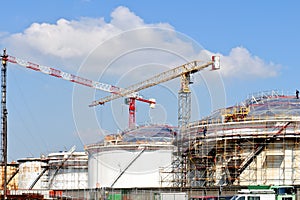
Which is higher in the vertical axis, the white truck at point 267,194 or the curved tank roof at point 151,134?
the curved tank roof at point 151,134

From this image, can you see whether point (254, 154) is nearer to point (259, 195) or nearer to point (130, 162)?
point (259, 195)

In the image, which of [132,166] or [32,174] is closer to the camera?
[132,166]

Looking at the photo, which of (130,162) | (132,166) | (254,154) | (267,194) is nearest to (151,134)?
(130,162)

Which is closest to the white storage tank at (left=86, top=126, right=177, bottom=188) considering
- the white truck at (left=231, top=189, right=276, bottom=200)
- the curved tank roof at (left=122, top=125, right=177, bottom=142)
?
the curved tank roof at (left=122, top=125, right=177, bottom=142)

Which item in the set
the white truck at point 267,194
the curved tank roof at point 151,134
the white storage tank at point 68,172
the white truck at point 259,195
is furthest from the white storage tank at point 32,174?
the white truck at point 259,195

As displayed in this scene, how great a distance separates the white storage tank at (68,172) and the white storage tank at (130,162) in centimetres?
1521

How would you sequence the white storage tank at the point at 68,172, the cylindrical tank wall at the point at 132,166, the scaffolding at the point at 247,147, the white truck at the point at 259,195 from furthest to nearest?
1. the white storage tank at the point at 68,172
2. the cylindrical tank wall at the point at 132,166
3. the scaffolding at the point at 247,147
4. the white truck at the point at 259,195

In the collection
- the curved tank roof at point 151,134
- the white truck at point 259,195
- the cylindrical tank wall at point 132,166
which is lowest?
the white truck at point 259,195

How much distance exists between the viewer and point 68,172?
92375 mm

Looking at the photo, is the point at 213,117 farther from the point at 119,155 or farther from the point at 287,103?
the point at 119,155

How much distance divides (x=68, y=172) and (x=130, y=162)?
73.1 feet

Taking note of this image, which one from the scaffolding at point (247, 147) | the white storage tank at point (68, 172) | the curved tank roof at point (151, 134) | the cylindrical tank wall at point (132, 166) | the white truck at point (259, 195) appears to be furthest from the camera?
the white storage tank at point (68, 172)

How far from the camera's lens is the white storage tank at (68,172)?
299 ft

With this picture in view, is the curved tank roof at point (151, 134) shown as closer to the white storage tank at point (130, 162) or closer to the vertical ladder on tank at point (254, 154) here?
the white storage tank at point (130, 162)
